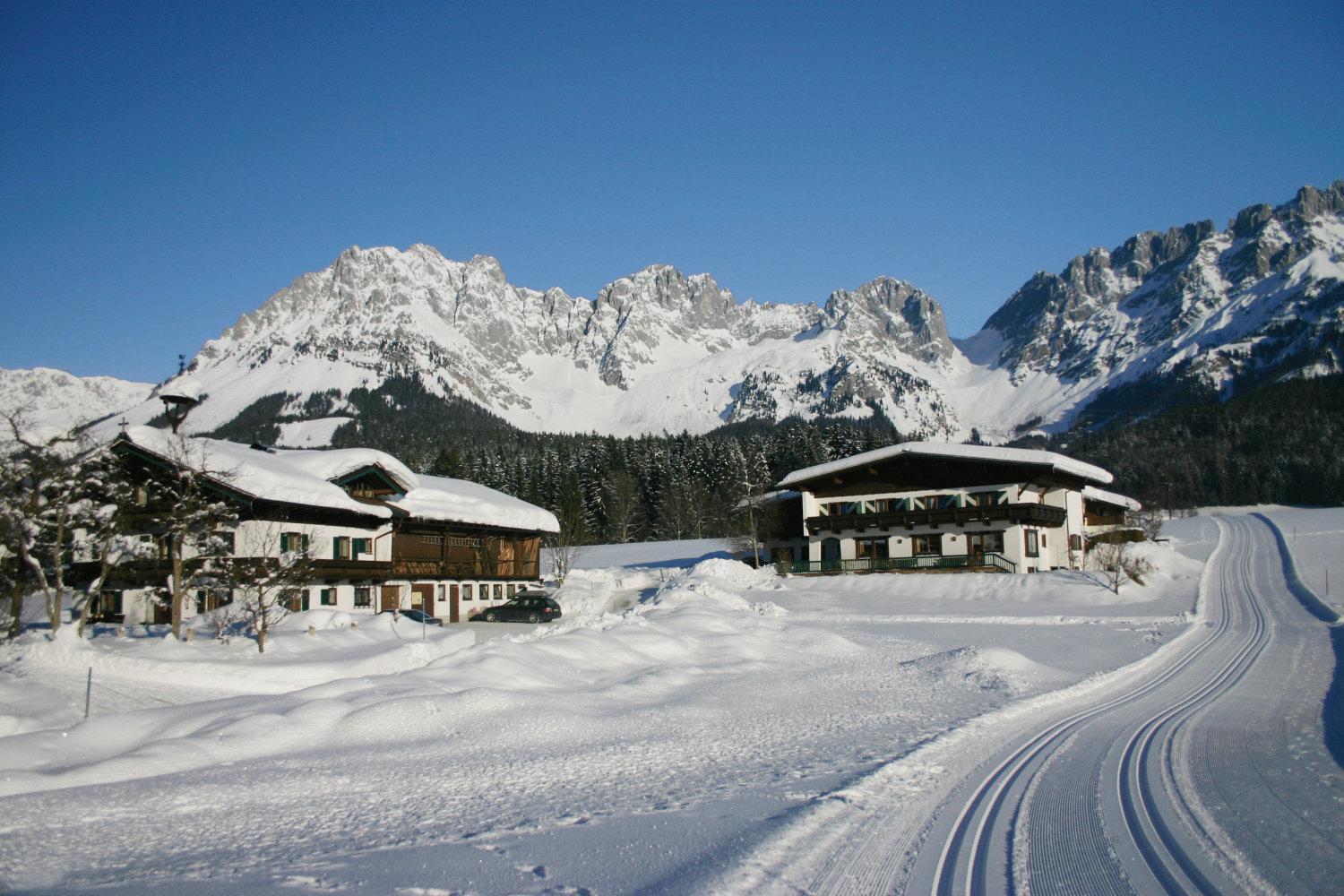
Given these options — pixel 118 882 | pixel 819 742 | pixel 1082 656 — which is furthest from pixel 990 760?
pixel 1082 656

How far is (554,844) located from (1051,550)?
54999 millimetres

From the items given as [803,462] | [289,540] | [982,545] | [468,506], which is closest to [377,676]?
[289,540]

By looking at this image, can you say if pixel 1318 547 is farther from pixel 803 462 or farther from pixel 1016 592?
pixel 803 462

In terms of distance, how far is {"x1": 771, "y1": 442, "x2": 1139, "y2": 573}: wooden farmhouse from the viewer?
53156mm

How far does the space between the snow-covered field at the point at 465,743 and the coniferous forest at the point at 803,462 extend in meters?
47.6

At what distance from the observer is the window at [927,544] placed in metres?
55.5

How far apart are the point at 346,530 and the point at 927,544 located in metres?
34.3

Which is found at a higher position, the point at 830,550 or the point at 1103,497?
the point at 1103,497

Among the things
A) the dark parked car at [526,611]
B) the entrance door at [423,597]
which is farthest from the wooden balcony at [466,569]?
the dark parked car at [526,611]

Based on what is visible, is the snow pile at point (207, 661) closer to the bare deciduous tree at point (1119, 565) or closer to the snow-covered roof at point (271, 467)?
the snow-covered roof at point (271, 467)

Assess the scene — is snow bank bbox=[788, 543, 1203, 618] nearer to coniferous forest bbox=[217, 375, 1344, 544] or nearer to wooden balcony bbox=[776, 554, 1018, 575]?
wooden balcony bbox=[776, 554, 1018, 575]

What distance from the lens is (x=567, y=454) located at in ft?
393

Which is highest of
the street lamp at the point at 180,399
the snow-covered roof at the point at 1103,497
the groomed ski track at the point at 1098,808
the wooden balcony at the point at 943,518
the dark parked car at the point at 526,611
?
the street lamp at the point at 180,399

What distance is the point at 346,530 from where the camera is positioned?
4294cm
